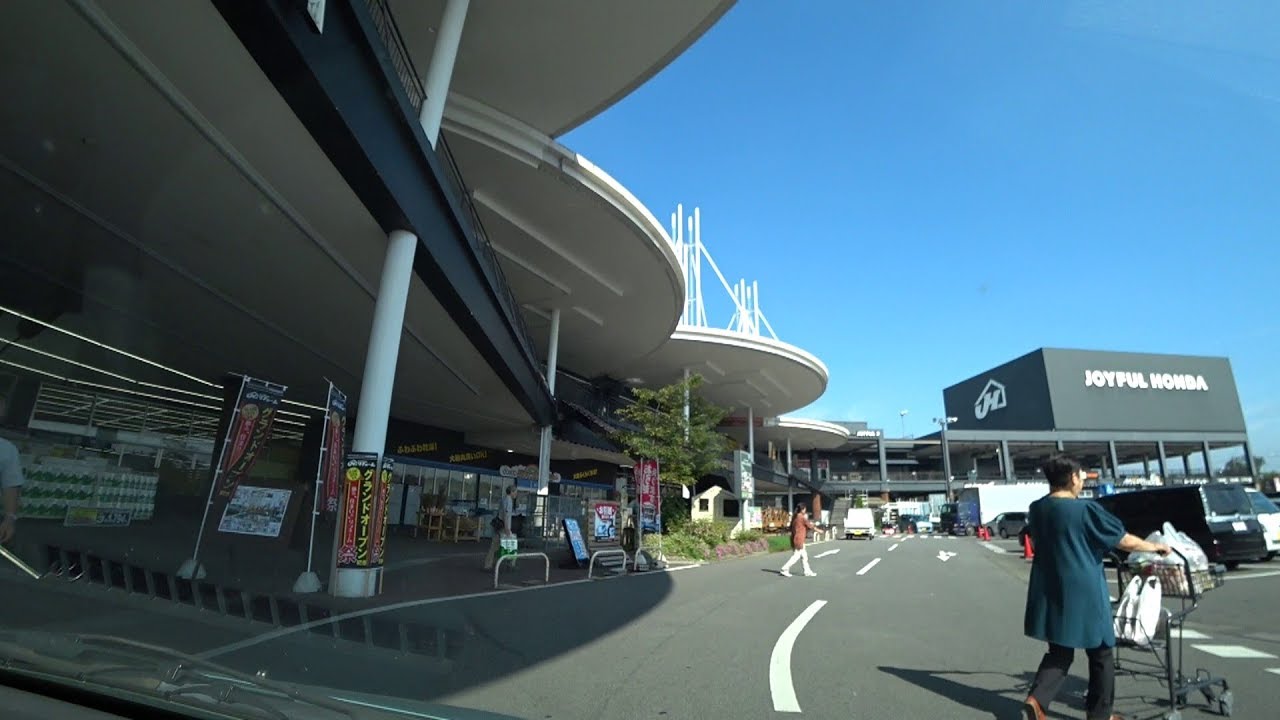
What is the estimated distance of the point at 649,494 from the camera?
61.4 ft

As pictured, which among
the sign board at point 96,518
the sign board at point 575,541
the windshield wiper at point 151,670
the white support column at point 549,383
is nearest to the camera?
the windshield wiper at point 151,670

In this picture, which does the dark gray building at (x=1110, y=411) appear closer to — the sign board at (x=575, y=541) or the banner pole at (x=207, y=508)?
the sign board at (x=575, y=541)

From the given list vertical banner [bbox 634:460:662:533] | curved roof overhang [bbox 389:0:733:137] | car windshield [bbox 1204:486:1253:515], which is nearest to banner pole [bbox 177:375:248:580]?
curved roof overhang [bbox 389:0:733:137]

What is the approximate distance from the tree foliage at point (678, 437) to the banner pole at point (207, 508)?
14.3 meters

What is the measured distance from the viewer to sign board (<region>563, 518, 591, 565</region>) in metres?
14.8

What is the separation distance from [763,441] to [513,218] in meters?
53.7

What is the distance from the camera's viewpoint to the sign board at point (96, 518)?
1273cm

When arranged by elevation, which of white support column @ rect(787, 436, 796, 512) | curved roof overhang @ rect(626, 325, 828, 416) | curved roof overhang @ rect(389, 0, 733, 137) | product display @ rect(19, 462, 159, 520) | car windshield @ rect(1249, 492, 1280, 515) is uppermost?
curved roof overhang @ rect(389, 0, 733, 137)

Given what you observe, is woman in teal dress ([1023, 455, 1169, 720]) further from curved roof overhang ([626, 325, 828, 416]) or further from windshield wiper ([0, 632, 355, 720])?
curved roof overhang ([626, 325, 828, 416])

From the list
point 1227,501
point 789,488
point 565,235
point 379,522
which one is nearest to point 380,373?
point 379,522

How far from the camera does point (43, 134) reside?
31.9ft

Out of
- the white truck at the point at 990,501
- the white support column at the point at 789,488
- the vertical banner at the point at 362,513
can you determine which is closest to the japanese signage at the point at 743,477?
the white truck at the point at 990,501

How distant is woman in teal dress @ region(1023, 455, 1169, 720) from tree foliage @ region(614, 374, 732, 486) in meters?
18.4

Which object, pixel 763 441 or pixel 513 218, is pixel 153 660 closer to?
pixel 513 218
